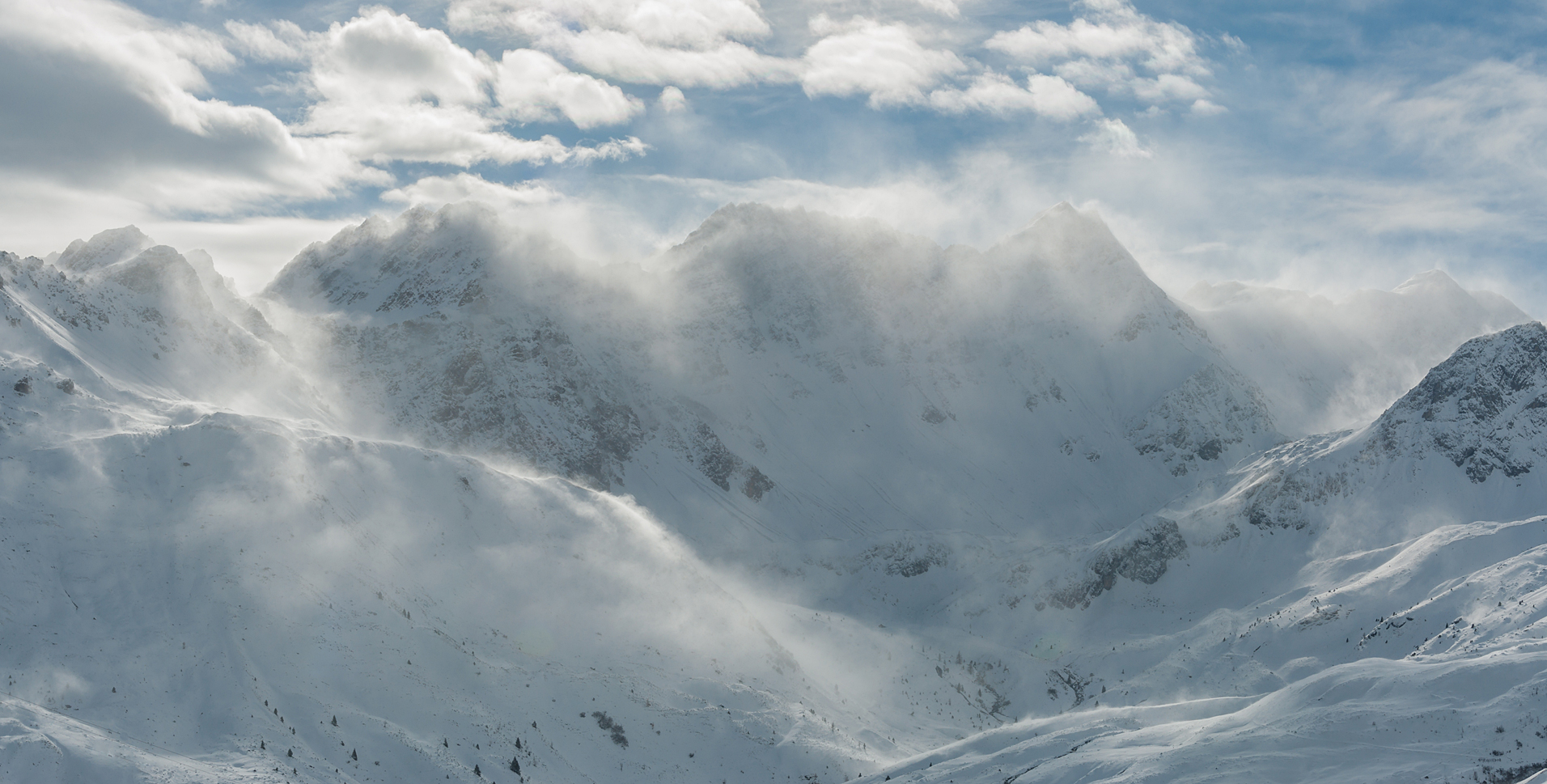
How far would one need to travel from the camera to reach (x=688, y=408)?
19962 cm

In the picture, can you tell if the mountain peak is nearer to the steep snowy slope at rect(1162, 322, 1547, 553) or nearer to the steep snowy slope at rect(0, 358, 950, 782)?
the steep snowy slope at rect(0, 358, 950, 782)

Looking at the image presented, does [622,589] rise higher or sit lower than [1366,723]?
lower

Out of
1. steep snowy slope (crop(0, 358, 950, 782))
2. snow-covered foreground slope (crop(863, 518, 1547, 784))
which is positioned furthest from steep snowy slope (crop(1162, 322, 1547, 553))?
steep snowy slope (crop(0, 358, 950, 782))

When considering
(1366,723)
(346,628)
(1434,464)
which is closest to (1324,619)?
(1434,464)

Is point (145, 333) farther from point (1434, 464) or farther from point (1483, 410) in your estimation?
point (1483, 410)

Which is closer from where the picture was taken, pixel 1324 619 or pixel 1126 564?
pixel 1324 619

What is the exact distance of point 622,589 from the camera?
91.4m

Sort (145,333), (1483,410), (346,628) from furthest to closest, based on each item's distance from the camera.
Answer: (1483,410) → (145,333) → (346,628)

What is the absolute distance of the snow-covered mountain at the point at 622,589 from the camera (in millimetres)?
52969

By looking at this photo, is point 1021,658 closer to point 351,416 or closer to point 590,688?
point 590,688

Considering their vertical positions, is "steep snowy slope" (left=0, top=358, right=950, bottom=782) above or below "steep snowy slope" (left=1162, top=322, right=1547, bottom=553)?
below

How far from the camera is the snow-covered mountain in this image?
52969 mm

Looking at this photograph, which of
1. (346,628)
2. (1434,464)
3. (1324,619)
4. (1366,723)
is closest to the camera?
(1366,723)

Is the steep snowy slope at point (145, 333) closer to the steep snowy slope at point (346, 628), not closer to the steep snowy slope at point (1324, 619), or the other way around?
the steep snowy slope at point (346, 628)
